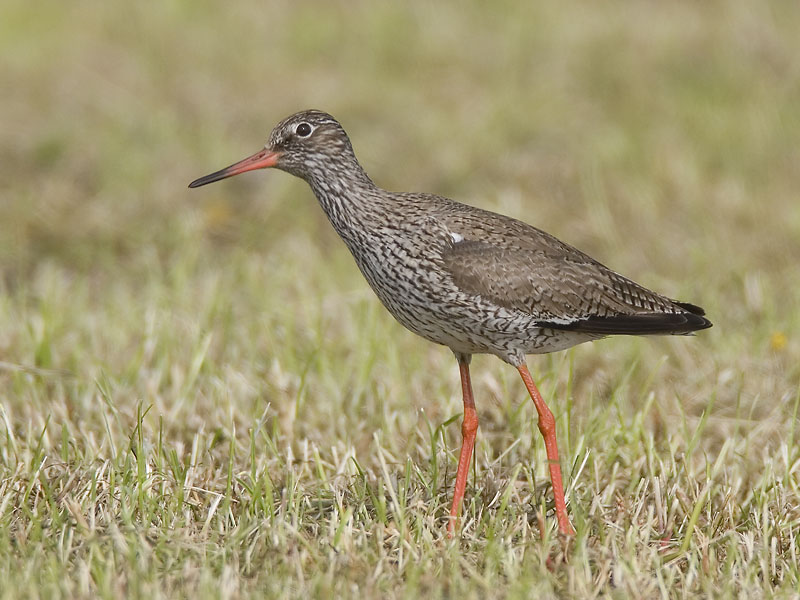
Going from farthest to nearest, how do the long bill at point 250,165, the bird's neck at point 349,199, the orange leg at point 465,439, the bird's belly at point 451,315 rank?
the long bill at point 250,165, the bird's neck at point 349,199, the orange leg at point 465,439, the bird's belly at point 451,315

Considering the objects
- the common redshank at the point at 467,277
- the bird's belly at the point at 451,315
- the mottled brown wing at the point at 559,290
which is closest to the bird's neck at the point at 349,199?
the common redshank at the point at 467,277

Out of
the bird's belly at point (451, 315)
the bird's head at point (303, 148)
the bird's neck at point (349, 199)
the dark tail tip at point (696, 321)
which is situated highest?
the bird's head at point (303, 148)

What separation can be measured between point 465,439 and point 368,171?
5094mm

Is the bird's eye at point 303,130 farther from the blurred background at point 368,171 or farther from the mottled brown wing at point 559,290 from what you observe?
the blurred background at point 368,171

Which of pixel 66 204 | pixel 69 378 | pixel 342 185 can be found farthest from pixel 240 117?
pixel 342 185

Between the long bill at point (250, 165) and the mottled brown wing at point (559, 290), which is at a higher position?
the long bill at point (250, 165)

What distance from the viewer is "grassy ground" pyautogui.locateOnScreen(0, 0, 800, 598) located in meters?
4.29

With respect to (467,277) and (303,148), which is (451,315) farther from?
(303,148)

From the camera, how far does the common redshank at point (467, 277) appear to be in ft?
15.1

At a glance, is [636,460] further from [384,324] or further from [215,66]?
[215,66]

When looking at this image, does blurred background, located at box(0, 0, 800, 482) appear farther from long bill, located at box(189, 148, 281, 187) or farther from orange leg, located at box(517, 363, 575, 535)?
long bill, located at box(189, 148, 281, 187)

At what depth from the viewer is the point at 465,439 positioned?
491 centimetres

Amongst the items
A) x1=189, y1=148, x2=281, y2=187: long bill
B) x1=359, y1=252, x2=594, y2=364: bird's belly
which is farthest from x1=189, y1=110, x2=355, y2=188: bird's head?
x1=359, y1=252, x2=594, y2=364: bird's belly

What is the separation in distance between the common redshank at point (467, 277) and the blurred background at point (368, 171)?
664mm
